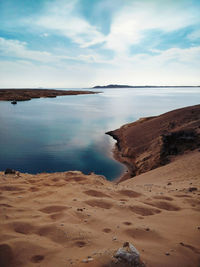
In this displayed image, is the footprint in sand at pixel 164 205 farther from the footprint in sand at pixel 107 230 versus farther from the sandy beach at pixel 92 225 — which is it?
the footprint in sand at pixel 107 230

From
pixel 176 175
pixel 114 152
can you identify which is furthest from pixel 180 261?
pixel 114 152

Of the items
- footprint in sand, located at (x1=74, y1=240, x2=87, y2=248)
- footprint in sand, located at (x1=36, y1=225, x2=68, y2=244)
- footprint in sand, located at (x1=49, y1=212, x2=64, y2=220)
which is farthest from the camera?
footprint in sand, located at (x1=49, y1=212, x2=64, y2=220)

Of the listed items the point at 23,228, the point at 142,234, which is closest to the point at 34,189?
the point at 23,228

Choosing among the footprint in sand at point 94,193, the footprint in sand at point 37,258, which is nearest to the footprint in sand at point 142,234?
the footprint in sand at point 37,258

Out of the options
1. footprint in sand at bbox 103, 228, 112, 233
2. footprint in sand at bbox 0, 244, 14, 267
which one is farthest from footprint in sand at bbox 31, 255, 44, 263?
footprint in sand at bbox 103, 228, 112, 233

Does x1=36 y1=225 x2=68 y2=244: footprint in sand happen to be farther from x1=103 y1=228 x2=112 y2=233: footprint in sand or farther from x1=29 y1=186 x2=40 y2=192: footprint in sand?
x1=29 y1=186 x2=40 y2=192: footprint in sand

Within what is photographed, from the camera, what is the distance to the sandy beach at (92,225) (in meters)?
2.75

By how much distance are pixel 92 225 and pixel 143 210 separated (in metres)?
1.50

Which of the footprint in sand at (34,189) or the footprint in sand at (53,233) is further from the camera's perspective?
the footprint in sand at (34,189)

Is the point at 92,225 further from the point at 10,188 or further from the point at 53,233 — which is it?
the point at 10,188

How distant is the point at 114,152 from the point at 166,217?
14.6 meters

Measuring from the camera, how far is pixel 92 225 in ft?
12.2

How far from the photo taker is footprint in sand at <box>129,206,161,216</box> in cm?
456

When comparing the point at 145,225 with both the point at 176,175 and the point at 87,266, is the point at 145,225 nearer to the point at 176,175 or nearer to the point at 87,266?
the point at 87,266
